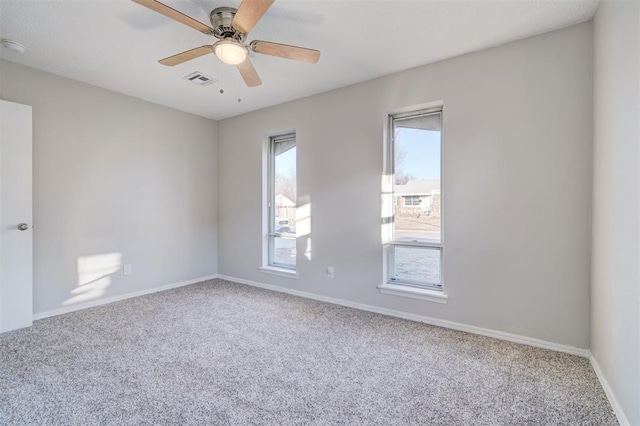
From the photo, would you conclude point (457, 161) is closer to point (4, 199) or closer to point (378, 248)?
point (378, 248)

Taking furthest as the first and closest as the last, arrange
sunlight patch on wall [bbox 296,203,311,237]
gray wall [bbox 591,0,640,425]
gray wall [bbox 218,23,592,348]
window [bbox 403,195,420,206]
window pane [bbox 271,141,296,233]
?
window pane [bbox 271,141,296,233] < sunlight patch on wall [bbox 296,203,311,237] < window [bbox 403,195,420,206] < gray wall [bbox 218,23,592,348] < gray wall [bbox 591,0,640,425]

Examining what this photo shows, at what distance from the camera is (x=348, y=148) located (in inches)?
142

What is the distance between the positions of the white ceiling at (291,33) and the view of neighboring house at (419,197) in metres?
1.20

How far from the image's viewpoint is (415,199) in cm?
330

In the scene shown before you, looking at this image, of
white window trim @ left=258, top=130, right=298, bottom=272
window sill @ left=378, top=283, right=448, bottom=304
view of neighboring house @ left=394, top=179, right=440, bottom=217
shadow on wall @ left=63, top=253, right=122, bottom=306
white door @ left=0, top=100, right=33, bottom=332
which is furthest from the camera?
white window trim @ left=258, top=130, right=298, bottom=272

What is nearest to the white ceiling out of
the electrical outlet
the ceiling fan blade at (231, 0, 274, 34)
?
the ceiling fan blade at (231, 0, 274, 34)

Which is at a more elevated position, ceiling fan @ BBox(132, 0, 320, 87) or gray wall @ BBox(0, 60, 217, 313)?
ceiling fan @ BBox(132, 0, 320, 87)

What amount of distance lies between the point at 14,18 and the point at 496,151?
3.99 meters

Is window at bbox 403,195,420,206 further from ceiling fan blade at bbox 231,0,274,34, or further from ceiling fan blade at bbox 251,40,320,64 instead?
ceiling fan blade at bbox 231,0,274,34

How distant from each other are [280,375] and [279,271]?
2.20 m

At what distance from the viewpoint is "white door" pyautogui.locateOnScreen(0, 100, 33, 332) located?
285 cm

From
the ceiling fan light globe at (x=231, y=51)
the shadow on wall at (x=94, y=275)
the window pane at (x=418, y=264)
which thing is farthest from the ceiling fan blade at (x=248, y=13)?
the shadow on wall at (x=94, y=275)

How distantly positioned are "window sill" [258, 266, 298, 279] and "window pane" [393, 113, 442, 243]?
1496 mm

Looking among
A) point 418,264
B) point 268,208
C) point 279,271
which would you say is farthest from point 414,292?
point 268,208
